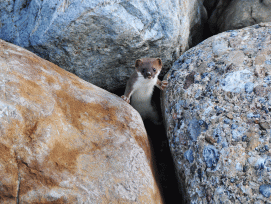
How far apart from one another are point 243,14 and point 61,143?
12.8ft

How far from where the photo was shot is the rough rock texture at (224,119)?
2.37 m

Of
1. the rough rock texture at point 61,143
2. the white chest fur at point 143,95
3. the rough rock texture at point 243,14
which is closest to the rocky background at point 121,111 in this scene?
the rough rock texture at point 61,143

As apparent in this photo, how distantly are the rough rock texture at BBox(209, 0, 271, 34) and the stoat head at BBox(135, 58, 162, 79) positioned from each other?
1702 millimetres

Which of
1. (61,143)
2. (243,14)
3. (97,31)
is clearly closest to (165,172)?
(61,143)

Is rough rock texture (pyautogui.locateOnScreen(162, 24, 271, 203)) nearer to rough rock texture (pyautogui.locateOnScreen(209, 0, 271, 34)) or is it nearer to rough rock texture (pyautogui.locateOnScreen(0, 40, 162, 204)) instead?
rough rock texture (pyautogui.locateOnScreen(0, 40, 162, 204))

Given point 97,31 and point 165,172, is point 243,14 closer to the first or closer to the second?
point 97,31

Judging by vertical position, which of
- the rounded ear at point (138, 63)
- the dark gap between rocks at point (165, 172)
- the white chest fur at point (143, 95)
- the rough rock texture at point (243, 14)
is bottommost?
the dark gap between rocks at point (165, 172)

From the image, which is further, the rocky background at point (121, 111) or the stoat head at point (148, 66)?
the stoat head at point (148, 66)

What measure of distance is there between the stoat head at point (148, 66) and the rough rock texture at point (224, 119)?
0.48 meters

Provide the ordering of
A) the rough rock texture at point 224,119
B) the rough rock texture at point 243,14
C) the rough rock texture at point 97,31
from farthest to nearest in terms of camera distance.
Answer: the rough rock texture at point 243,14, the rough rock texture at point 97,31, the rough rock texture at point 224,119

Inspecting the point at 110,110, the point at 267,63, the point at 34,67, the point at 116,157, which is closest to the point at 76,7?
the point at 34,67

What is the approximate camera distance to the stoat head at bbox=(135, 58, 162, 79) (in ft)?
12.8

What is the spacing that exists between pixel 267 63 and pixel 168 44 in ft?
5.11

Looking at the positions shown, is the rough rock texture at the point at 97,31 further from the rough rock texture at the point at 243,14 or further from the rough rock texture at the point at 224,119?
the rough rock texture at the point at 243,14
